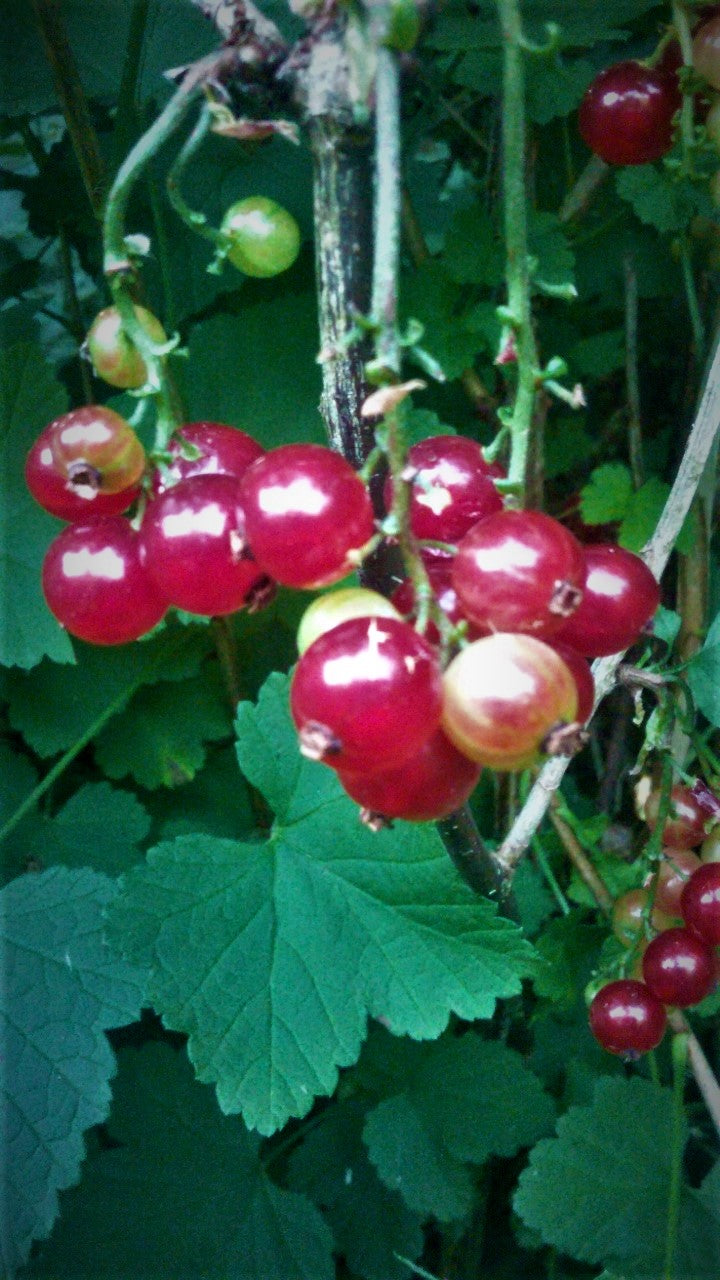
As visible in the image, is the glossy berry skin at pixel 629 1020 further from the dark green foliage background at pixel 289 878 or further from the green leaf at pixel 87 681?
the green leaf at pixel 87 681

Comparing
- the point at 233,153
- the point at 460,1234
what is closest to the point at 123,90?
the point at 233,153

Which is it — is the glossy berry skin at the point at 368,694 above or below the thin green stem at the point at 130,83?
below

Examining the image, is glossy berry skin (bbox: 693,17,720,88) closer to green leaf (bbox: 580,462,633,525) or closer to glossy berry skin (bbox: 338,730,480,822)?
green leaf (bbox: 580,462,633,525)

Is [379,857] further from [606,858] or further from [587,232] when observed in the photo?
[587,232]

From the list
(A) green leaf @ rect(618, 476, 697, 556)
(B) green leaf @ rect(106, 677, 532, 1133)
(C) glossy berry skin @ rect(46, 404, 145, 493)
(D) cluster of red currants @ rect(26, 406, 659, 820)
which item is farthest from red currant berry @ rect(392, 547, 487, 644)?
(A) green leaf @ rect(618, 476, 697, 556)

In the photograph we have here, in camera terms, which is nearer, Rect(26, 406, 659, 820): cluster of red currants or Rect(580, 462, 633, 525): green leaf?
Rect(26, 406, 659, 820): cluster of red currants

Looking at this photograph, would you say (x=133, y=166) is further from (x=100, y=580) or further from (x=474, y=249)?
(x=474, y=249)

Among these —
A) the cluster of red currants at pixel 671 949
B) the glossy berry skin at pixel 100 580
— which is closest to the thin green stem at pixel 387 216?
the glossy berry skin at pixel 100 580

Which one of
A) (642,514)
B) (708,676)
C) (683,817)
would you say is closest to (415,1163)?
(683,817)
